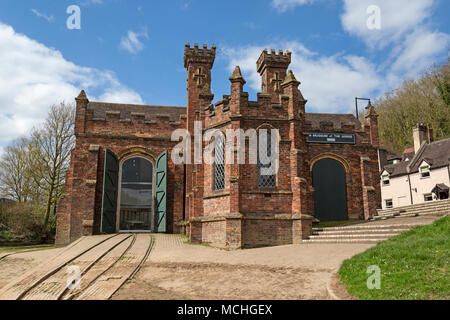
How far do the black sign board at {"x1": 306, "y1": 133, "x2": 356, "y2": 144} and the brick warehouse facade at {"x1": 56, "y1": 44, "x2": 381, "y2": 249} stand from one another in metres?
0.10

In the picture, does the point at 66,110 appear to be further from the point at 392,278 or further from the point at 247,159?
the point at 392,278

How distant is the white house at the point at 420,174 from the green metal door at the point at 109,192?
25142 millimetres

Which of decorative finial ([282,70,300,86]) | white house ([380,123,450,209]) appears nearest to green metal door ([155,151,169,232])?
decorative finial ([282,70,300,86])

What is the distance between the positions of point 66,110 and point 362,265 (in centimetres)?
2609

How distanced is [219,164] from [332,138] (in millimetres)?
8735

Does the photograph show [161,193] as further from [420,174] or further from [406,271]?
[420,174]

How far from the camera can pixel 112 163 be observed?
19812 mm

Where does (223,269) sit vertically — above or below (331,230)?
below

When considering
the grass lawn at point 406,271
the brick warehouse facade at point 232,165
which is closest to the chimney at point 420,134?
the brick warehouse facade at point 232,165

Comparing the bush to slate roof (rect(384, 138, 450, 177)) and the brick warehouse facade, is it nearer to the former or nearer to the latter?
the brick warehouse facade

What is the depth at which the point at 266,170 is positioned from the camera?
15.5m

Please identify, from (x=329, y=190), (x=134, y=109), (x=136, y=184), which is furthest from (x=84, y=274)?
(x=134, y=109)

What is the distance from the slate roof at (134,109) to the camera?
75.9 feet
